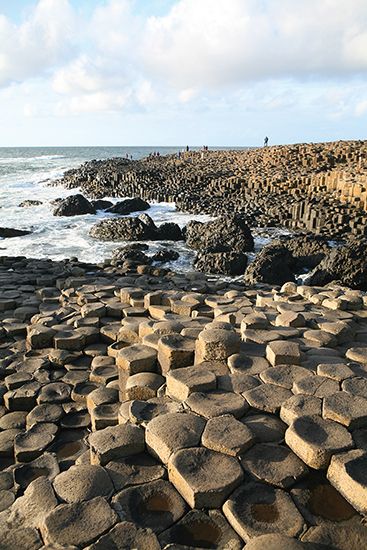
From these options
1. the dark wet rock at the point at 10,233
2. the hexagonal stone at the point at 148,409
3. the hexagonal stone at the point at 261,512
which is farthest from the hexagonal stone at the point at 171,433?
the dark wet rock at the point at 10,233

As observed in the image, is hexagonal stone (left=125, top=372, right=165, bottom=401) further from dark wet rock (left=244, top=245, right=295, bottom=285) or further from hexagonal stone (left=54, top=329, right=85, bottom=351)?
dark wet rock (left=244, top=245, right=295, bottom=285)

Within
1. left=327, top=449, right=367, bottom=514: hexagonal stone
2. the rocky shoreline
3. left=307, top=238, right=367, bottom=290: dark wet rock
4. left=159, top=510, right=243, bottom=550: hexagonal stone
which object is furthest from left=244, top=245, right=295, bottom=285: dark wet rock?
left=159, top=510, right=243, bottom=550: hexagonal stone

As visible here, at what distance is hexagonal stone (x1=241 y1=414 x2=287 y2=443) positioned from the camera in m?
2.49

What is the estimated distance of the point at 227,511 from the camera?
2.07 m

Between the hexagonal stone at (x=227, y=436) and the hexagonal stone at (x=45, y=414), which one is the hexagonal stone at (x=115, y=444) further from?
the hexagonal stone at (x=45, y=414)

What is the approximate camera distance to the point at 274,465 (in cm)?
231

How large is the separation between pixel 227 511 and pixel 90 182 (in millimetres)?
28116

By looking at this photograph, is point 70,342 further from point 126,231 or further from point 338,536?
point 126,231

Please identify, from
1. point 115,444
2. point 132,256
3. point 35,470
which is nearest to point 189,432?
point 115,444

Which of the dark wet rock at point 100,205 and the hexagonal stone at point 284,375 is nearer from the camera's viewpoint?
the hexagonal stone at point 284,375

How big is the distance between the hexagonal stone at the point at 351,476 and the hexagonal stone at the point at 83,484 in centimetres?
118

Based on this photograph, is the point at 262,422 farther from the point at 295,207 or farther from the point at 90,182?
the point at 90,182

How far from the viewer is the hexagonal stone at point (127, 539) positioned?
1915mm

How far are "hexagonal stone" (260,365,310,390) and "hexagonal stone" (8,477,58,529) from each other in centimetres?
155
